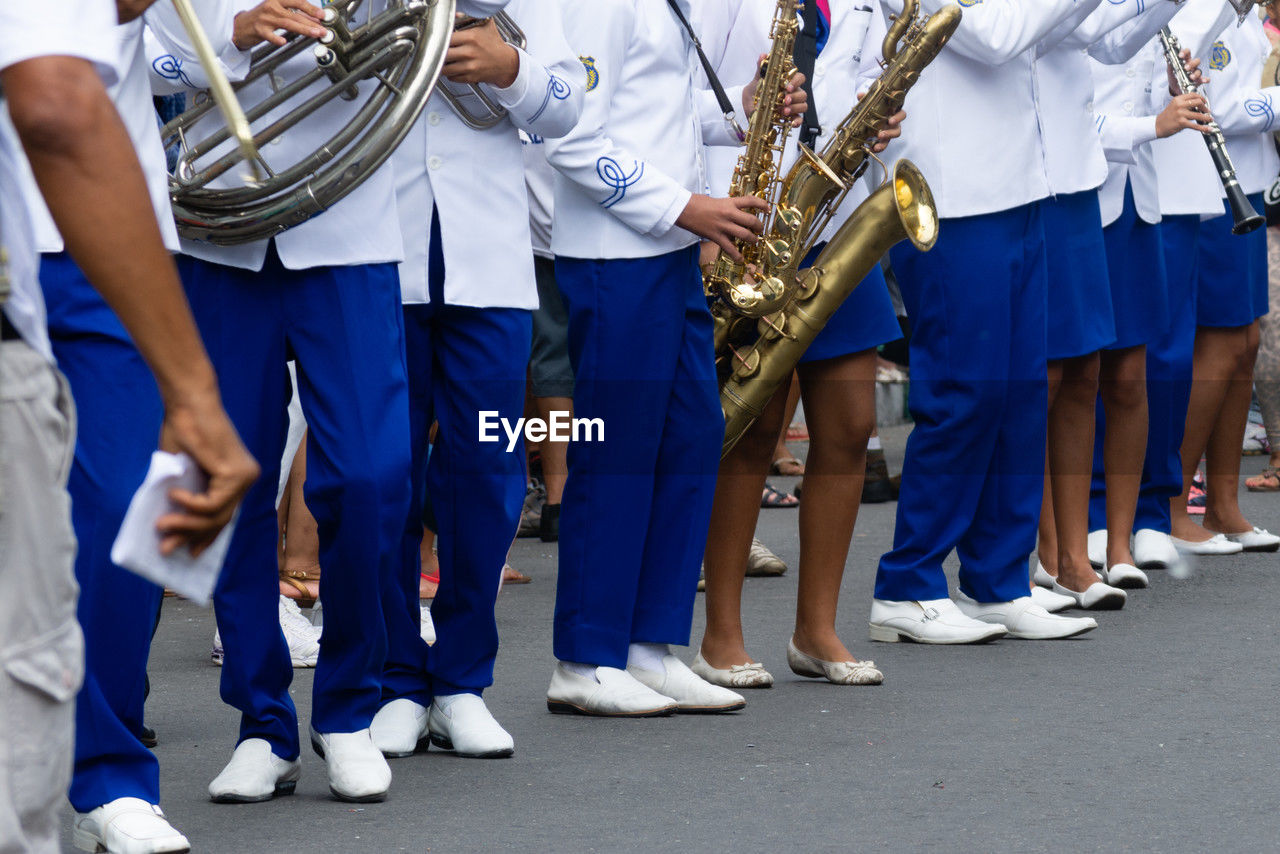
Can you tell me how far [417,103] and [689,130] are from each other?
1168 mm

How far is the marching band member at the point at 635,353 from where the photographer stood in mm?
4281

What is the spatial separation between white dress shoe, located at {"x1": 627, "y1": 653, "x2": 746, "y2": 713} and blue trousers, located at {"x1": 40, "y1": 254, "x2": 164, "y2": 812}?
5.22 ft

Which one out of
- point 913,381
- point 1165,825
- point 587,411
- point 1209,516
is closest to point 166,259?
point 1165,825

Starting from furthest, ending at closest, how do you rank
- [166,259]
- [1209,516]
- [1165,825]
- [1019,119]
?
[1209,516] < [1019,119] < [1165,825] < [166,259]

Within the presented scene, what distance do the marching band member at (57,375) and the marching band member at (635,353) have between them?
2.48 meters

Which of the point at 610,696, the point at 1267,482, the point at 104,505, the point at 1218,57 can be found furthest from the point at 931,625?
the point at 1267,482

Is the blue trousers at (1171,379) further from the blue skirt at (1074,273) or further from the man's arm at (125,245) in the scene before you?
the man's arm at (125,245)

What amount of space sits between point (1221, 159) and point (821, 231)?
2093 mm

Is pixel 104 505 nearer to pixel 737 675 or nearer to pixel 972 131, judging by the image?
pixel 737 675

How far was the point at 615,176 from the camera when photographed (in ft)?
13.9

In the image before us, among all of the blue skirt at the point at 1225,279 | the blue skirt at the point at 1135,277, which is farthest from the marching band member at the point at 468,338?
the blue skirt at the point at 1225,279

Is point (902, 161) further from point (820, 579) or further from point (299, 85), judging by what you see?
point (299, 85)

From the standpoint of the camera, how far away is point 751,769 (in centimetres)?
389

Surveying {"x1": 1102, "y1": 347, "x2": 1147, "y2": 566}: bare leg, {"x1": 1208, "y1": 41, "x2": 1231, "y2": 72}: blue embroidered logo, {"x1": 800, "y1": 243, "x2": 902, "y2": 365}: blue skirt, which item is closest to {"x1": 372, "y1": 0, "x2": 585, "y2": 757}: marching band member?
{"x1": 800, "y1": 243, "x2": 902, "y2": 365}: blue skirt
